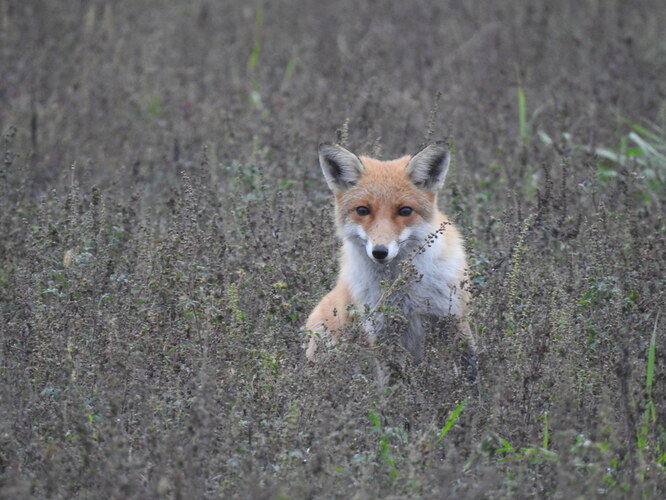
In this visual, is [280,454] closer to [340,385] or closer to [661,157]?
[340,385]

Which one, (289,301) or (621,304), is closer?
(621,304)

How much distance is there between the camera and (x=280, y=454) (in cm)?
423

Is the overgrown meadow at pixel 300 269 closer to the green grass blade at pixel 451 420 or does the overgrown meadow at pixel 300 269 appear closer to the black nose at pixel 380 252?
the green grass blade at pixel 451 420

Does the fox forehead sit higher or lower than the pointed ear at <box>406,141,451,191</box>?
lower

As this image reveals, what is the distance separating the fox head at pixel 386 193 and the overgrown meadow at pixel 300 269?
1.28 feet

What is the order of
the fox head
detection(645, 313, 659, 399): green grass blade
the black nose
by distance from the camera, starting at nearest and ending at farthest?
detection(645, 313, 659, 399): green grass blade → the black nose → the fox head

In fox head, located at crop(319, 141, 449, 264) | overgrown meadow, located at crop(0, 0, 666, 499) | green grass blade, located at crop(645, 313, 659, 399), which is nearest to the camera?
overgrown meadow, located at crop(0, 0, 666, 499)

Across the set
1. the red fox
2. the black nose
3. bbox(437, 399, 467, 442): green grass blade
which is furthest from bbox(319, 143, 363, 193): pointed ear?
bbox(437, 399, 467, 442): green grass blade

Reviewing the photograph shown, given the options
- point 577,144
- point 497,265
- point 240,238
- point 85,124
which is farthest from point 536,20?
point 497,265

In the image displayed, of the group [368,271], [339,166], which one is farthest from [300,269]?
[339,166]

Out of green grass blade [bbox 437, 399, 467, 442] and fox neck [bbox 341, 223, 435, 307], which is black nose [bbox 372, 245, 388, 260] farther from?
green grass blade [bbox 437, 399, 467, 442]

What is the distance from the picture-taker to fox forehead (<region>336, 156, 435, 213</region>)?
619 centimetres

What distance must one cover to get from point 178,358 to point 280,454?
4.32ft

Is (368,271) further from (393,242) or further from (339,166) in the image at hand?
(339,166)
